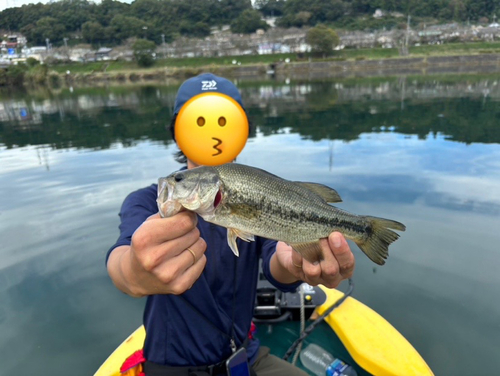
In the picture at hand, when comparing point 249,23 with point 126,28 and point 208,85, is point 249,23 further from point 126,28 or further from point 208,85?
point 208,85

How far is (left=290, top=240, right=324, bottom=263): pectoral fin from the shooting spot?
2.47 metres

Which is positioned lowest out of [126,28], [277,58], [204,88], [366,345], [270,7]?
[366,345]

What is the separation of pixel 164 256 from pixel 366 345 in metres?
3.83

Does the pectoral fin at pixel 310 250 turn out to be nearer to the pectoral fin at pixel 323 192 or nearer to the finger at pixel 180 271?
the pectoral fin at pixel 323 192

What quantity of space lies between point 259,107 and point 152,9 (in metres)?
150

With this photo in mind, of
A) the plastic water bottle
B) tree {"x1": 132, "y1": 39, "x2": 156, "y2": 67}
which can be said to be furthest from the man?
tree {"x1": 132, "y1": 39, "x2": 156, "y2": 67}

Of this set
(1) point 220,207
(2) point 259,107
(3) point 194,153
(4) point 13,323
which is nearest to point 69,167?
(4) point 13,323

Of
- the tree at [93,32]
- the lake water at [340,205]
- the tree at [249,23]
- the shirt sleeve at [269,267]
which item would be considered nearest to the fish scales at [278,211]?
the shirt sleeve at [269,267]

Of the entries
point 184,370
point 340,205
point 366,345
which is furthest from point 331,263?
point 340,205

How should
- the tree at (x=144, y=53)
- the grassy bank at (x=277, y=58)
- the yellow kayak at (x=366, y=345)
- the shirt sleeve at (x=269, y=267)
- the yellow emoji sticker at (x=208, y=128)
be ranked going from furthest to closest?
the tree at (x=144, y=53) → the grassy bank at (x=277, y=58) → the yellow kayak at (x=366, y=345) → the yellow emoji sticker at (x=208, y=128) → the shirt sleeve at (x=269, y=267)

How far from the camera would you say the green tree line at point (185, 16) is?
5025 inches

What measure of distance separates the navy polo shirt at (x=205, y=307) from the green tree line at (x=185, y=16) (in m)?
130

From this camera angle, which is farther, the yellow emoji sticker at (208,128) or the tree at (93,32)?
the tree at (93,32)

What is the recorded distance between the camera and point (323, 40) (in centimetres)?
8038
